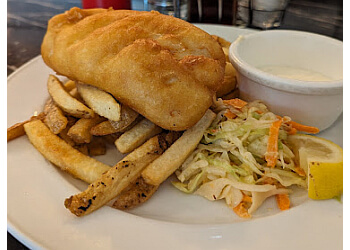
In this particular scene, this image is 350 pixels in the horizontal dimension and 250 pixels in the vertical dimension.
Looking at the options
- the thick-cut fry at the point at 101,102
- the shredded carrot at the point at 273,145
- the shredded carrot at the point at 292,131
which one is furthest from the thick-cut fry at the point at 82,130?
the shredded carrot at the point at 292,131

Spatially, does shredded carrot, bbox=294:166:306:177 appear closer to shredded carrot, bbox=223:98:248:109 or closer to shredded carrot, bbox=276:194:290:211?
shredded carrot, bbox=276:194:290:211

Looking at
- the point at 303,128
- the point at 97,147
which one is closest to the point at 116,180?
the point at 97,147

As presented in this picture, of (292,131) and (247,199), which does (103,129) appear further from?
(292,131)

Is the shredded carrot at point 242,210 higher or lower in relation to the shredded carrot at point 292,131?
lower

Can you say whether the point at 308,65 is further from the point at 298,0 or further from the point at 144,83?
the point at 298,0

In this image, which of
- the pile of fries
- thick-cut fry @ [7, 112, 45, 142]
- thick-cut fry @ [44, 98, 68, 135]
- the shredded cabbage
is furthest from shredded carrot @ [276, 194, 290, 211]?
thick-cut fry @ [7, 112, 45, 142]

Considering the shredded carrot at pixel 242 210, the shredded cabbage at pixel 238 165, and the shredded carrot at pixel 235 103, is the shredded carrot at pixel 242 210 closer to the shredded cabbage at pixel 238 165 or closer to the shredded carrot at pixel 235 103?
the shredded cabbage at pixel 238 165
